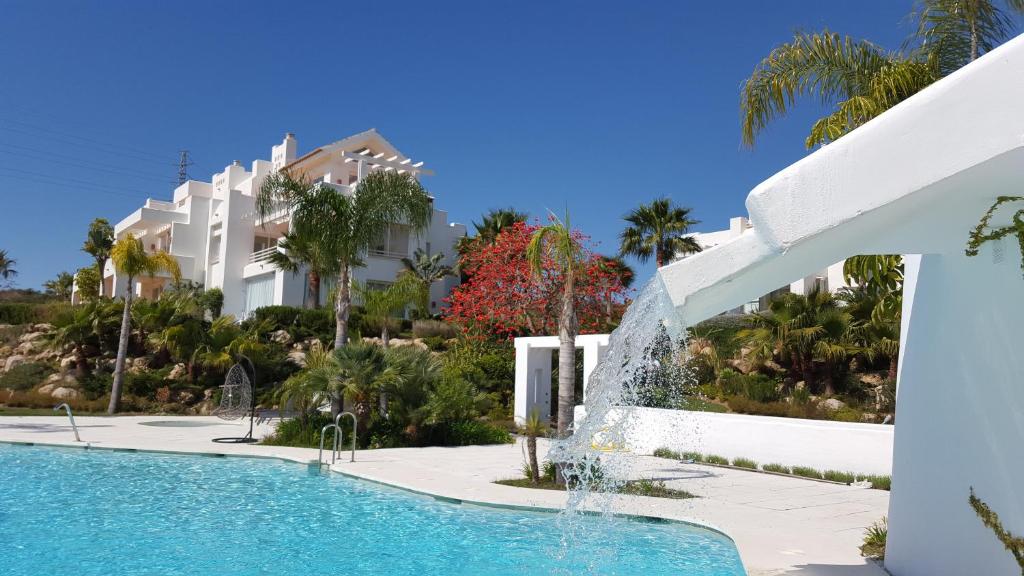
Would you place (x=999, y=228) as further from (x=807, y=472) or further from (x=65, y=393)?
(x=65, y=393)

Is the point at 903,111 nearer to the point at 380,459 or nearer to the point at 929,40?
the point at 929,40

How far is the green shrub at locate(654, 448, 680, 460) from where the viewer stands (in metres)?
15.0

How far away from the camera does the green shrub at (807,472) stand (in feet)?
41.0

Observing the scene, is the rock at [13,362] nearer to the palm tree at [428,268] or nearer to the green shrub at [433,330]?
the green shrub at [433,330]

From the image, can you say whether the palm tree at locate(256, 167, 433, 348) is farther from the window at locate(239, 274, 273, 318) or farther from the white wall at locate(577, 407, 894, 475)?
the window at locate(239, 274, 273, 318)

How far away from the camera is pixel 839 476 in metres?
12.1

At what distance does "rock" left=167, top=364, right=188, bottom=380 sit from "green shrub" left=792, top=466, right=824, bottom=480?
21.7 metres

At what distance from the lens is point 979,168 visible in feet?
10.6

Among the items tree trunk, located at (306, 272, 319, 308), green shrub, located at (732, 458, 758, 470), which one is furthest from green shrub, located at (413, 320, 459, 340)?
green shrub, located at (732, 458, 758, 470)

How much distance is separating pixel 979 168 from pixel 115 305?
3067 centimetres

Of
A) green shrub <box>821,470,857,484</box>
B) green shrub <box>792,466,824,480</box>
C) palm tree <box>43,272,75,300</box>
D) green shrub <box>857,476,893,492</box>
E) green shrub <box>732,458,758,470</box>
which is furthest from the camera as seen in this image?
palm tree <box>43,272,75,300</box>

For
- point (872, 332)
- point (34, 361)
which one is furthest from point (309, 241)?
point (34, 361)

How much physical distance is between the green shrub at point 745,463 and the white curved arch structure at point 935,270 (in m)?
7.91

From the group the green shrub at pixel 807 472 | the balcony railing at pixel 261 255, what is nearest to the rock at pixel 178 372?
the balcony railing at pixel 261 255
